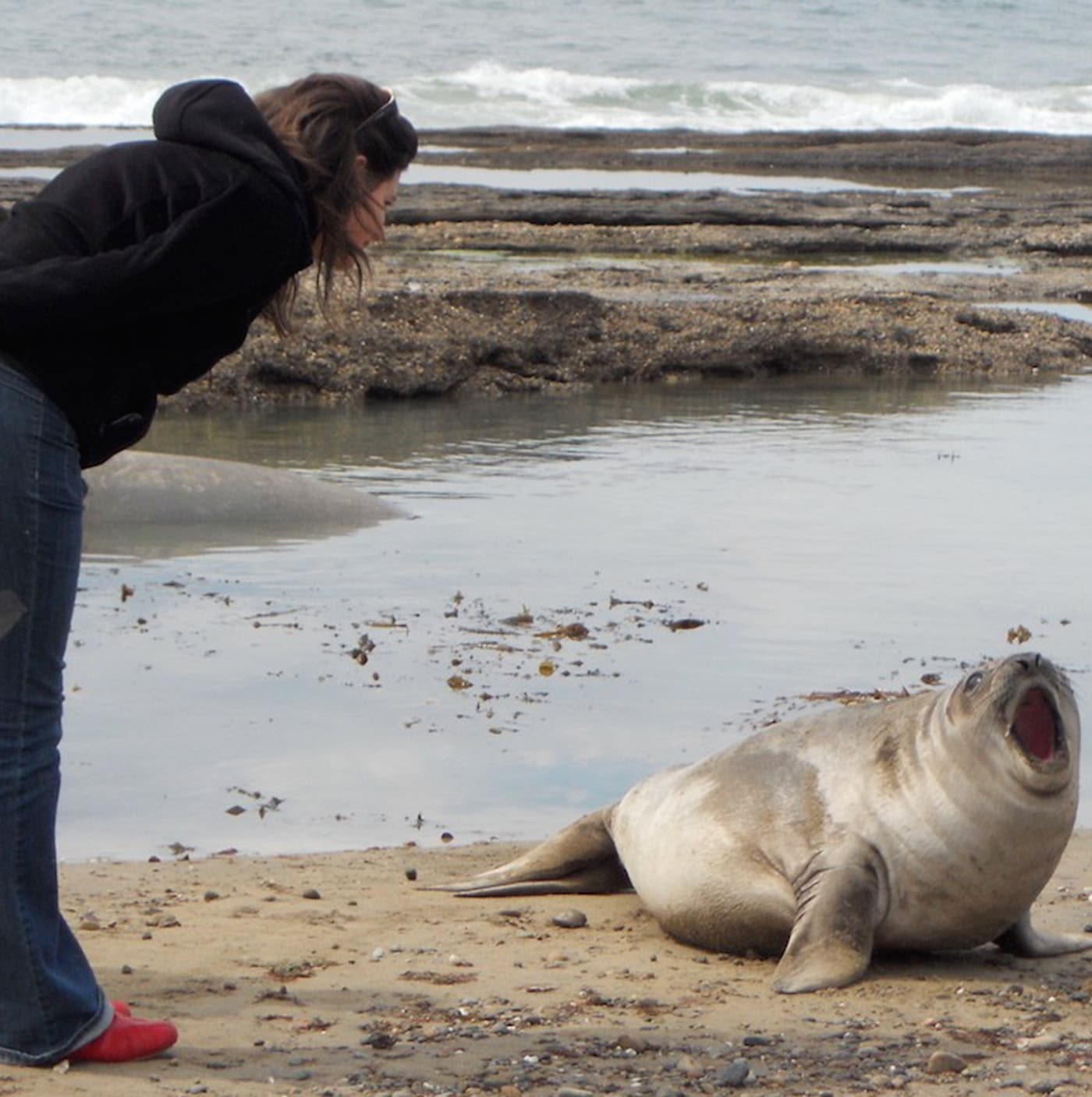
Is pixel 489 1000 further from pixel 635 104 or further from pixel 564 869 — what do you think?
pixel 635 104

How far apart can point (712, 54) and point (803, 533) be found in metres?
53.5

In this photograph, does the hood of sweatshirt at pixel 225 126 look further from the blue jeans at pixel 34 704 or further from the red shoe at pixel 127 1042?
the red shoe at pixel 127 1042

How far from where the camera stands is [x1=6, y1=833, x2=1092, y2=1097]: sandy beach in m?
3.77

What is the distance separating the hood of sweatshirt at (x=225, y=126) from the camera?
131 inches

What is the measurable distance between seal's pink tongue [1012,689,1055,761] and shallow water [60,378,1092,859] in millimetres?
1769

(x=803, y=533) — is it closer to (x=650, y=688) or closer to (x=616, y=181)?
(x=650, y=688)

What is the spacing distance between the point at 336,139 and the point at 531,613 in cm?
500

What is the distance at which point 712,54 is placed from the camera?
201ft

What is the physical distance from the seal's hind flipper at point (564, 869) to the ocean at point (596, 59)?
38488 millimetres

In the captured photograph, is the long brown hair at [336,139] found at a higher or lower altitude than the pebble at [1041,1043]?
higher

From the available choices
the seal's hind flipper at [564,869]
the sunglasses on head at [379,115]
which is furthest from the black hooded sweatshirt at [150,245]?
the seal's hind flipper at [564,869]

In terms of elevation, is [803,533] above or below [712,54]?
below

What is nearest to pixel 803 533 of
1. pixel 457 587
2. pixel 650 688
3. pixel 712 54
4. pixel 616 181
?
pixel 457 587

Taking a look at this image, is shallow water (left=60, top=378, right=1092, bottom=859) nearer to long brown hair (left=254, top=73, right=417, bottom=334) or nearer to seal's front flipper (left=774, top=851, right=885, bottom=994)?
seal's front flipper (left=774, top=851, right=885, bottom=994)
